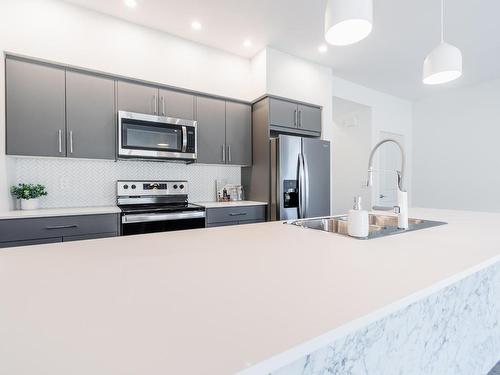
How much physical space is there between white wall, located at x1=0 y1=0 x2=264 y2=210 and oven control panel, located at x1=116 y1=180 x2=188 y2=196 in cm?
89

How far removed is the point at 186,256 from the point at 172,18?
102 inches

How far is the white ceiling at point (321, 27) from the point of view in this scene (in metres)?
2.42

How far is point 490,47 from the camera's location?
319cm

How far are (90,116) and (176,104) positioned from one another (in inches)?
32.9

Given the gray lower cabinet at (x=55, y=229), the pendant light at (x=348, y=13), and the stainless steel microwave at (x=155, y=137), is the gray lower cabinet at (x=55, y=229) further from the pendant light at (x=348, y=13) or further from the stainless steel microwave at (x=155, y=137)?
the pendant light at (x=348, y=13)

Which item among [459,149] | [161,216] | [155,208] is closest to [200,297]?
[161,216]

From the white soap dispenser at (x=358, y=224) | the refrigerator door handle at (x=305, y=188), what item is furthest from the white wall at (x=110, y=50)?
the white soap dispenser at (x=358, y=224)

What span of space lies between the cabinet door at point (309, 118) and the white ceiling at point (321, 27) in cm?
64

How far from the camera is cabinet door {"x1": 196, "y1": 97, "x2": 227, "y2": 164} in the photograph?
3.01 meters

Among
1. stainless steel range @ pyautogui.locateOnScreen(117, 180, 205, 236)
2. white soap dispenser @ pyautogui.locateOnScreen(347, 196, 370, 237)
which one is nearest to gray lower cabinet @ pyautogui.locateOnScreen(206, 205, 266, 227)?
stainless steel range @ pyautogui.locateOnScreen(117, 180, 205, 236)

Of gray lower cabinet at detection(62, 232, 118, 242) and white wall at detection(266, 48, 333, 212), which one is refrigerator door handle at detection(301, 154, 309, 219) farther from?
gray lower cabinet at detection(62, 232, 118, 242)

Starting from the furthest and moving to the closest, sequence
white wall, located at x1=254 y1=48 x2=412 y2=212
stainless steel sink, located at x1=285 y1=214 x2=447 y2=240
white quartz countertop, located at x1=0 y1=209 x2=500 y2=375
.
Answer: white wall, located at x1=254 y1=48 x2=412 y2=212
stainless steel sink, located at x1=285 y1=214 x2=447 y2=240
white quartz countertop, located at x1=0 y1=209 x2=500 y2=375

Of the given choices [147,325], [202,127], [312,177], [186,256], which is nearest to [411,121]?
[312,177]

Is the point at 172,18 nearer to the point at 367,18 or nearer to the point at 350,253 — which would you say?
the point at 367,18
